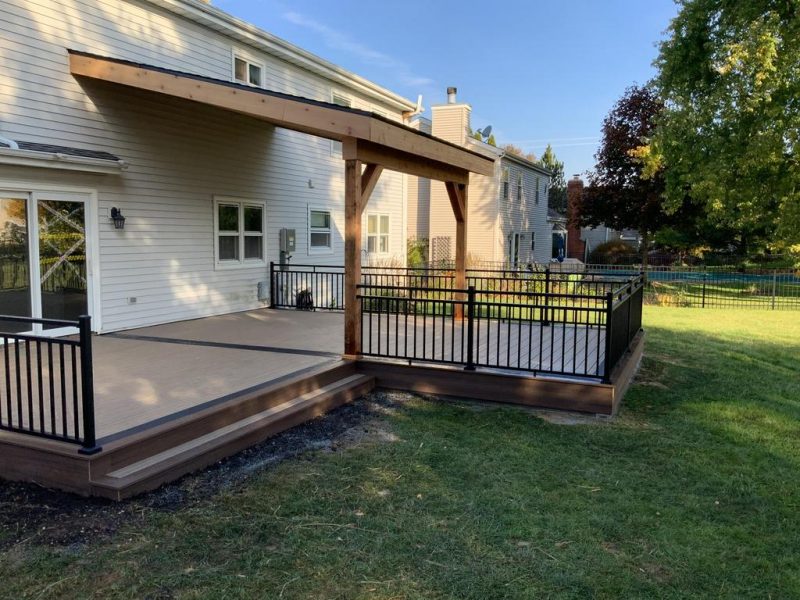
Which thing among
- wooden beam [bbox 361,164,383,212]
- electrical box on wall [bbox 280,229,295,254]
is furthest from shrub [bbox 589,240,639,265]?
wooden beam [bbox 361,164,383,212]

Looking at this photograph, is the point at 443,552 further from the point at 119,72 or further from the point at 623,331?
the point at 119,72

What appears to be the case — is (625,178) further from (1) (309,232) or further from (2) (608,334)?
(2) (608,334)

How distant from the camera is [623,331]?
278 inches

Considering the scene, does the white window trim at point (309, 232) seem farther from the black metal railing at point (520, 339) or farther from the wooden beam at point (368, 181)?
the wooden beam at point (368, 181)

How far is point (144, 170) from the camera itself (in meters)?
9.02

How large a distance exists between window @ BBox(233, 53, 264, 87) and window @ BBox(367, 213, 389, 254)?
16.0 ft

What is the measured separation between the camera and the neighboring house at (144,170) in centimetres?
733

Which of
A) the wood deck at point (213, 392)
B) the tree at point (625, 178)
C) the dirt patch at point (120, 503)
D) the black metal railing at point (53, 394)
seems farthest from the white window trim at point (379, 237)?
the tree at point (625, 178)

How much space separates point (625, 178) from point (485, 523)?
25658mm

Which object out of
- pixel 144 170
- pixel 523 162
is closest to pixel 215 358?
pixel 144 170

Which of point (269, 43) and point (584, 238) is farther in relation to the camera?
point (584, 238)

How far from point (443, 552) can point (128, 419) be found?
2.68 meters

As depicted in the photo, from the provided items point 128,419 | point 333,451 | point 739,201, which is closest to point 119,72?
point 128,419

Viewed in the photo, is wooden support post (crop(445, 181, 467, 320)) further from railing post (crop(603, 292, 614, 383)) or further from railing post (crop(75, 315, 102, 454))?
railing post (crop(75, 315, 102, 454))
